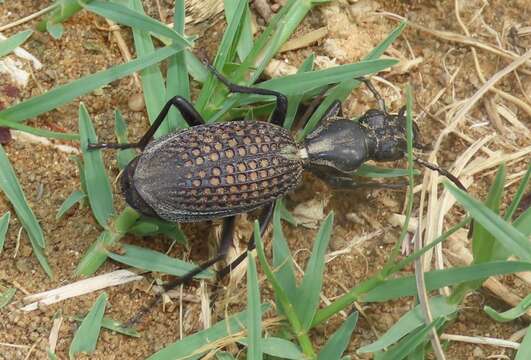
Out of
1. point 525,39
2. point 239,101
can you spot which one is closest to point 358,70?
point 239,101

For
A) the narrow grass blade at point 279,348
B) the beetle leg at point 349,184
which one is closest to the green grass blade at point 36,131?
the narrow grass blade at point 279,348

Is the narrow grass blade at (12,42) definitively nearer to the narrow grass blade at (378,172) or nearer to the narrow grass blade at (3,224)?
the narrow grass blade at (3,224)

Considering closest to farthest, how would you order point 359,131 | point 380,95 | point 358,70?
1. point 358,70
2. point 359,131
3. point 380,95

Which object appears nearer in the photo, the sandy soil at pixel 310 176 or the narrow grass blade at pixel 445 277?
the narrow grass blade at pixel 445 277

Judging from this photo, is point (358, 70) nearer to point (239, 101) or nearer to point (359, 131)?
point (359, 131)

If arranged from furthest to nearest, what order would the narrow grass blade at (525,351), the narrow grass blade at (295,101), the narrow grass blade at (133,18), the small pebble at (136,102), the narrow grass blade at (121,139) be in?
the small pebble at (136,102) < the narrow grass blade at (295,101) < the narrow grass blade at (121,139) < the narrow grass blade at (133,18) < the narrow grass blade at (525,351)

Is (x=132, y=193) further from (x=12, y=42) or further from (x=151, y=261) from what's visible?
(x=12, y=42)

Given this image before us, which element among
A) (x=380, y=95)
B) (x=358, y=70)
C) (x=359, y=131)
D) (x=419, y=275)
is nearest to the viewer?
(x=419, y=275)

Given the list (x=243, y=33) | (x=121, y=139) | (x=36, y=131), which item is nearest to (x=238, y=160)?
(x=121, y=139)
